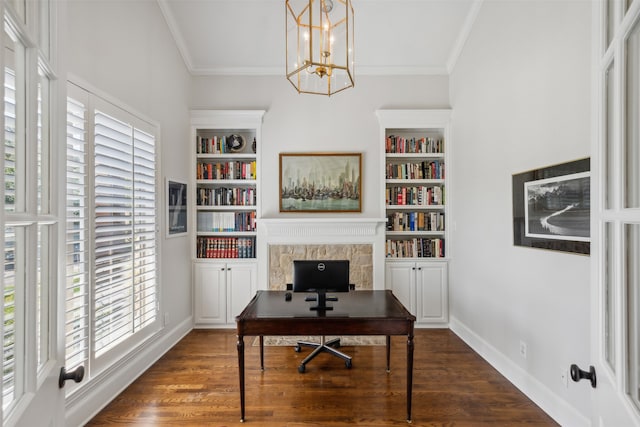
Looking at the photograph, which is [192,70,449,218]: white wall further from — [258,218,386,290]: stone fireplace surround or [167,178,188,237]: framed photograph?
[167,178,188,237]: framed photograph

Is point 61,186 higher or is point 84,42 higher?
point 84,42

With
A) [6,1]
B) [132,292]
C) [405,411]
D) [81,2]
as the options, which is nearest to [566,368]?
[405,411]

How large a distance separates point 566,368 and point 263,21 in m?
4.10

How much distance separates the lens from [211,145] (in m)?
4.20

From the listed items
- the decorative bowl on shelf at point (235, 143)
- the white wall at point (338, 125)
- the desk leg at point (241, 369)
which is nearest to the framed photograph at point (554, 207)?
the white wall at point (338, 125)

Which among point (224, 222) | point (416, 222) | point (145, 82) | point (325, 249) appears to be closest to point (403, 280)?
point (416, 222)

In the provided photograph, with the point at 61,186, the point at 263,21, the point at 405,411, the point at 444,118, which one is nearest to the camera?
the point at 61,186

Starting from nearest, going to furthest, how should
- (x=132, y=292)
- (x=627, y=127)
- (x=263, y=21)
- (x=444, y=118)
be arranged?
1. (x=627, y=127)
2. (x=132, y=292)
3. (x=263, y=21)
4. (x=444, y=118)

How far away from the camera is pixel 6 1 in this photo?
630mm

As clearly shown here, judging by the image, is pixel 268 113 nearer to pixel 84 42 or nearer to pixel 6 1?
pixel 84 42

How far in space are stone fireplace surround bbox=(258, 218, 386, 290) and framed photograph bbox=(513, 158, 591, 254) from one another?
168cm

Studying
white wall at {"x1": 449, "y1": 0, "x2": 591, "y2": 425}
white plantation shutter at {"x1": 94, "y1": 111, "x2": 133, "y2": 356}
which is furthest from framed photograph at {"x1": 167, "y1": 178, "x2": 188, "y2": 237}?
white wall at {"x1": 449, "y1": 0, "x2": 591, "y2": 425}

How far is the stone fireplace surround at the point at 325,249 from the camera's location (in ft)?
13.3

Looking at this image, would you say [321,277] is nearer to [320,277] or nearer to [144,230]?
[320,277]
